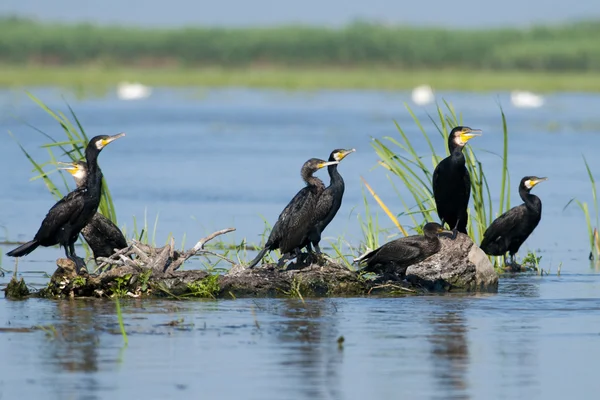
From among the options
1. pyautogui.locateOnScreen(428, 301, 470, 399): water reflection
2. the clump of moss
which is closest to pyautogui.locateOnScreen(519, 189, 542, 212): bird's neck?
pyautogui.locateOnScreen(428, 301, 470, 399): water reflection

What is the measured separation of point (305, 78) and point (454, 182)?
55.5m

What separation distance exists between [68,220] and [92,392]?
3.57 metres

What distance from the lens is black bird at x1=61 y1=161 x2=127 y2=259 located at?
12.1 metres

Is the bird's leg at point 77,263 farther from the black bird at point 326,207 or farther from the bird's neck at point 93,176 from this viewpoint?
the black bird at point 326,207

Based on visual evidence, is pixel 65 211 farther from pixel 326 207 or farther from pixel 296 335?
pixel 296 335

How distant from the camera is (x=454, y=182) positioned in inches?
479

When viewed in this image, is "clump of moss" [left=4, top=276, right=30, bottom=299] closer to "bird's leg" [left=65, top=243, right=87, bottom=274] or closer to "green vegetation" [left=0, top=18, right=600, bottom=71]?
"bird's leg" [left=65, top=243, right=87, bottom=274]

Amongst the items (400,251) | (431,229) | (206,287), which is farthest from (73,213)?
(431,229)

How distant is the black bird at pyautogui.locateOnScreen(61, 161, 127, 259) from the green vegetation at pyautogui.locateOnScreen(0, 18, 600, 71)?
62.7m

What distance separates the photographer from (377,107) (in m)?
47.2

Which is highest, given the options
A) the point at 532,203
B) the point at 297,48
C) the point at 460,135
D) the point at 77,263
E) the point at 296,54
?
the point at 297,48

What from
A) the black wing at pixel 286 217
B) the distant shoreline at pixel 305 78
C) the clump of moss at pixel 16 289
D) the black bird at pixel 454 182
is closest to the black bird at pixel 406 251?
the black bird at pixel 454 182

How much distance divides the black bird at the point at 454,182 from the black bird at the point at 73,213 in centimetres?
293

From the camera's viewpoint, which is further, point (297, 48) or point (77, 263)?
point (297, 48)
